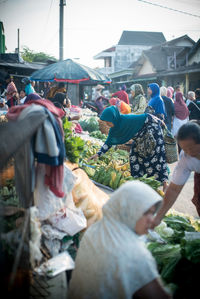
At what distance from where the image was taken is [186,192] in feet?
20.1

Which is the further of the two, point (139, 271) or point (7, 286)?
point (139, 271)

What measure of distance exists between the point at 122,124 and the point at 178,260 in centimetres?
258

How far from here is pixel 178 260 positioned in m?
2.50

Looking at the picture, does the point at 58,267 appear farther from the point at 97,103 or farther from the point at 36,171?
the point at 97,103

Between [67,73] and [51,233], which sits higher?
[67,73]

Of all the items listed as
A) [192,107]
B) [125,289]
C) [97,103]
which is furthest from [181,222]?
[97,103]

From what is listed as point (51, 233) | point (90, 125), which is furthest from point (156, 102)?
point (51, 233)

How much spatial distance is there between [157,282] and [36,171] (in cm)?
124

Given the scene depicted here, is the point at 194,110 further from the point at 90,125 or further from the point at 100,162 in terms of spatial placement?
the point at 100,162

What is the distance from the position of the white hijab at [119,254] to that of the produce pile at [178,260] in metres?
0.71

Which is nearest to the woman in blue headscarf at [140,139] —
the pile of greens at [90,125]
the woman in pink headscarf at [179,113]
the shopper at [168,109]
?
the shopper at [168,109]

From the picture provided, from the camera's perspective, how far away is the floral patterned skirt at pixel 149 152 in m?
4.81

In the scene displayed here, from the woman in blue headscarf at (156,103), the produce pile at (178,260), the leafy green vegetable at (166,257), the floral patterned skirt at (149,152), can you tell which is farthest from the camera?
the woman in blue headscarf at (156,103)

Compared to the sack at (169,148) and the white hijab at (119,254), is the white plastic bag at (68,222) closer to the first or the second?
the white hijab at (119,254)
